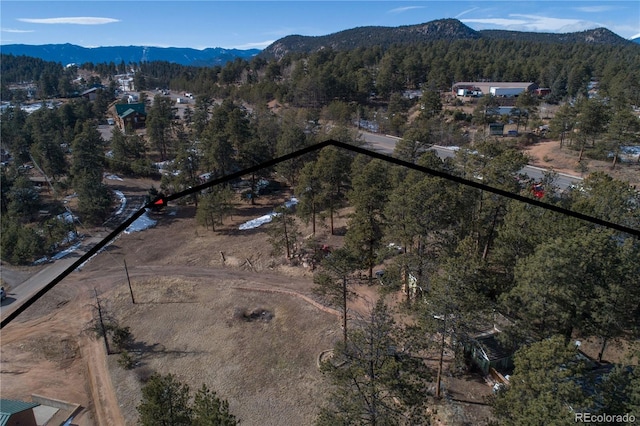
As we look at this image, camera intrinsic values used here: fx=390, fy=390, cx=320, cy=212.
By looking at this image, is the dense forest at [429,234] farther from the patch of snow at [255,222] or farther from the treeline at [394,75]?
the treeline at [394,75]

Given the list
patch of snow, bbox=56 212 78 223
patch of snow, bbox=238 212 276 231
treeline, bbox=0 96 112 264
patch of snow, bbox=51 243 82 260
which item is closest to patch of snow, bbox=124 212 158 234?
treeline, bbox=0 96 112 264

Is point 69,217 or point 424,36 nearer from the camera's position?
point 69,217

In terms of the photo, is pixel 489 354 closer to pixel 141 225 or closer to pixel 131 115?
pixel 141 225

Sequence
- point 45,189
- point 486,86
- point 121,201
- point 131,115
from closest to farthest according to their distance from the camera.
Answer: point 121,201
point 45,189
point 131,115
point 486,86

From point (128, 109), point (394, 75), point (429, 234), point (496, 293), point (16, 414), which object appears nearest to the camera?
point (16, 414)

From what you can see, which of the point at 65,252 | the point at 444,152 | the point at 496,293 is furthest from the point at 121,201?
the point at 496,293

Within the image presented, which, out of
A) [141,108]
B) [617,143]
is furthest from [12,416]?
[141,108]
